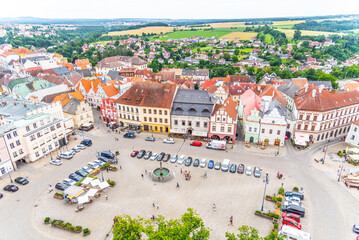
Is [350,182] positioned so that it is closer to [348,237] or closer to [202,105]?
[348,237]

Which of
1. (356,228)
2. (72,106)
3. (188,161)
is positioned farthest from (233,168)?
(72,106)

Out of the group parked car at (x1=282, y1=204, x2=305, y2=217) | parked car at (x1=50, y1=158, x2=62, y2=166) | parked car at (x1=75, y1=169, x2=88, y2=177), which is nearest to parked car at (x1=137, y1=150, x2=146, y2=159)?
parked car at (x1=75, y1=169, x2=88, y2=177)

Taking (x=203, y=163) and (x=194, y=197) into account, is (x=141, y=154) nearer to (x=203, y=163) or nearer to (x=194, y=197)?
(x=203, y=163)

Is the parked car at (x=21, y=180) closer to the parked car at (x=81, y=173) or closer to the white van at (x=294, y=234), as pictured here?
the parked car at (x=81, y=173)

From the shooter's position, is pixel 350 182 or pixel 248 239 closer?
pixel 248 239

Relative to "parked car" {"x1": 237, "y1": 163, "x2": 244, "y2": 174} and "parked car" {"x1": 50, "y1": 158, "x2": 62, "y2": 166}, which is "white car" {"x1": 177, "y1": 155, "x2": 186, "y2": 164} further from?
"parked car" {"x1": 50, "y1": 158, "x2": 62, "y2": 166}

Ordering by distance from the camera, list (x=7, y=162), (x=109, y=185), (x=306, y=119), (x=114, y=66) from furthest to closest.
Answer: (x=114, y=66) < (x=306, y=119) < (x=7, y=162) < (x=109, y=185)

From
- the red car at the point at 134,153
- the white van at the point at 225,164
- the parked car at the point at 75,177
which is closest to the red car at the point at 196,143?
the white van at the point at 225,164

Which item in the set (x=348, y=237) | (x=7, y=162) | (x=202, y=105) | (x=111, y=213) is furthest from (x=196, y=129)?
(x=7, y=162)
